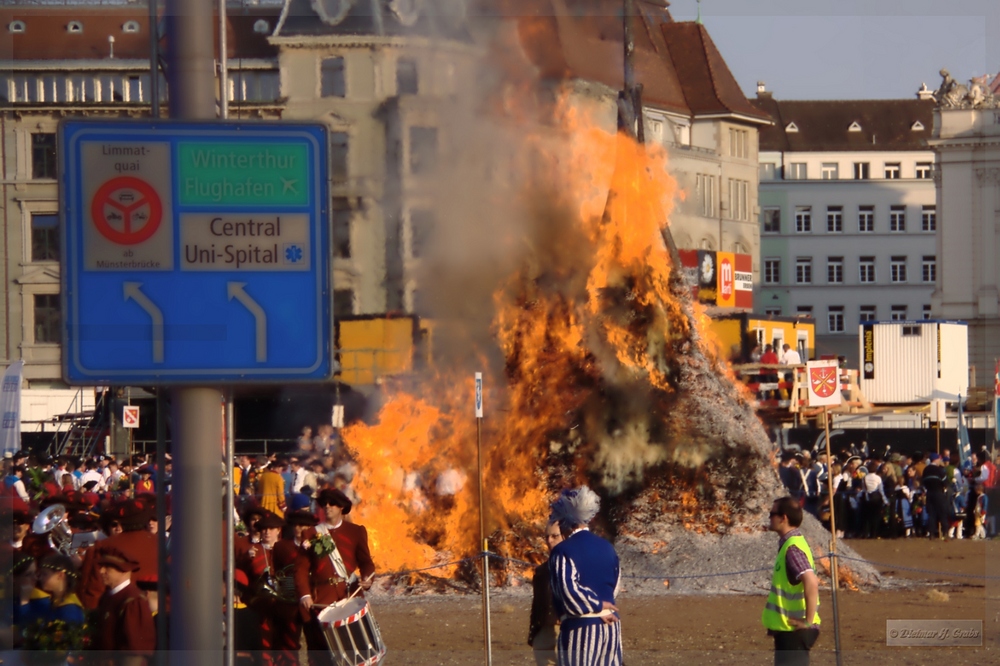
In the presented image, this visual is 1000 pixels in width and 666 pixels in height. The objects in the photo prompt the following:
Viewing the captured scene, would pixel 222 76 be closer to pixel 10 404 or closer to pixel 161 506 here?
pixel 161 506

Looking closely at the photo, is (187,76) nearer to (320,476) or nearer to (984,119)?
(320,476)

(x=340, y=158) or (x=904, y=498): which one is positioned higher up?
(x=340, y=158)

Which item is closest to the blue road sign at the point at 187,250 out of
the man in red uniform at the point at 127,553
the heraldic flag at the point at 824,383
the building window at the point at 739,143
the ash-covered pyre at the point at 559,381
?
the man in red uniform at the point at 127,553

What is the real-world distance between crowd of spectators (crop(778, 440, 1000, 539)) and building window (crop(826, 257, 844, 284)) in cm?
5224

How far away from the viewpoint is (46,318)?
9289mm

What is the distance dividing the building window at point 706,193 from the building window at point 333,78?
29.0 meters

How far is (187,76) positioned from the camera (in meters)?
5.53

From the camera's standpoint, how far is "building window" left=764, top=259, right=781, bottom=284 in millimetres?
78525

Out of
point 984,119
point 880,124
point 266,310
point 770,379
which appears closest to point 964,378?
point 770,379

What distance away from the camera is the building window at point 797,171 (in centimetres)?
8112

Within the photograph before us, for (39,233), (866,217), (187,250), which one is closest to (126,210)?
(187,250)

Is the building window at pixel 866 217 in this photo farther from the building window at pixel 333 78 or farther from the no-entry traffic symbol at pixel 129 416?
the building window at pixel 333 78

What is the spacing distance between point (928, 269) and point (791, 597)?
74.8 meters

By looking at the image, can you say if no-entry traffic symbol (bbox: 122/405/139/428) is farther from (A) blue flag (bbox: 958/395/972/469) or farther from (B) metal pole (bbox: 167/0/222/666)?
(A) blue flag (bbox: 958/395/972/469)
